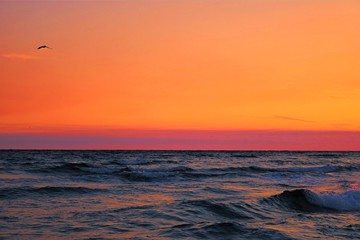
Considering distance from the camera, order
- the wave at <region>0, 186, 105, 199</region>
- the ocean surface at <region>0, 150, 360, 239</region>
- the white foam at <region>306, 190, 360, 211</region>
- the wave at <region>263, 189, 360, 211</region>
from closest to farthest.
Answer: the ocean surface at <region>0, 150, 360, 239</region>, the wave at <region>263, 189, 360, 211</region>, the white foam at <region>306, 190, 360, 211</region>, the wave at <region>0, 186, 105, 199</region>

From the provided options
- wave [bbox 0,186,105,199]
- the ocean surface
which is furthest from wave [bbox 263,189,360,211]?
wave [bbox 0,186,105,199]

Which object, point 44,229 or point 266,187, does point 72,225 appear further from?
point 266,187

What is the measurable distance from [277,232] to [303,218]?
3023 millimetres

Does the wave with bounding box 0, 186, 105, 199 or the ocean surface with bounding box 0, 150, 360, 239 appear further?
the wave with bounding box 0, 186, 105, 199

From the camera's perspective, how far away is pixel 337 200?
57.4 ft

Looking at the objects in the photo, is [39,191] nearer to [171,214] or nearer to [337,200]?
[171,214]

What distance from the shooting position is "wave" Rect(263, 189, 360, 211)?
16.5m

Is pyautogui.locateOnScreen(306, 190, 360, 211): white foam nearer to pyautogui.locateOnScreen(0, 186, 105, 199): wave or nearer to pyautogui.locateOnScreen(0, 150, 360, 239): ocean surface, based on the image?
pyautogui.locateOnScreen(0, 150, 360, 239): ocean surface

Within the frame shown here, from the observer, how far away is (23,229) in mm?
10812

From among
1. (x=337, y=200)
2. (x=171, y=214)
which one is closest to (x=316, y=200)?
(x=337, y=200)

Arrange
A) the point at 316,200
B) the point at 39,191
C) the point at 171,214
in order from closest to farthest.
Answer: the point at 171,214, the point at 316,200, the point at 39,191

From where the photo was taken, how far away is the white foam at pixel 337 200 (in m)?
16.8

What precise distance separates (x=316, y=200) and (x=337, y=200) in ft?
2.70

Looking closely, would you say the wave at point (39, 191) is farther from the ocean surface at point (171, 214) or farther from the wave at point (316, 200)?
the wave at point (316, 200)
